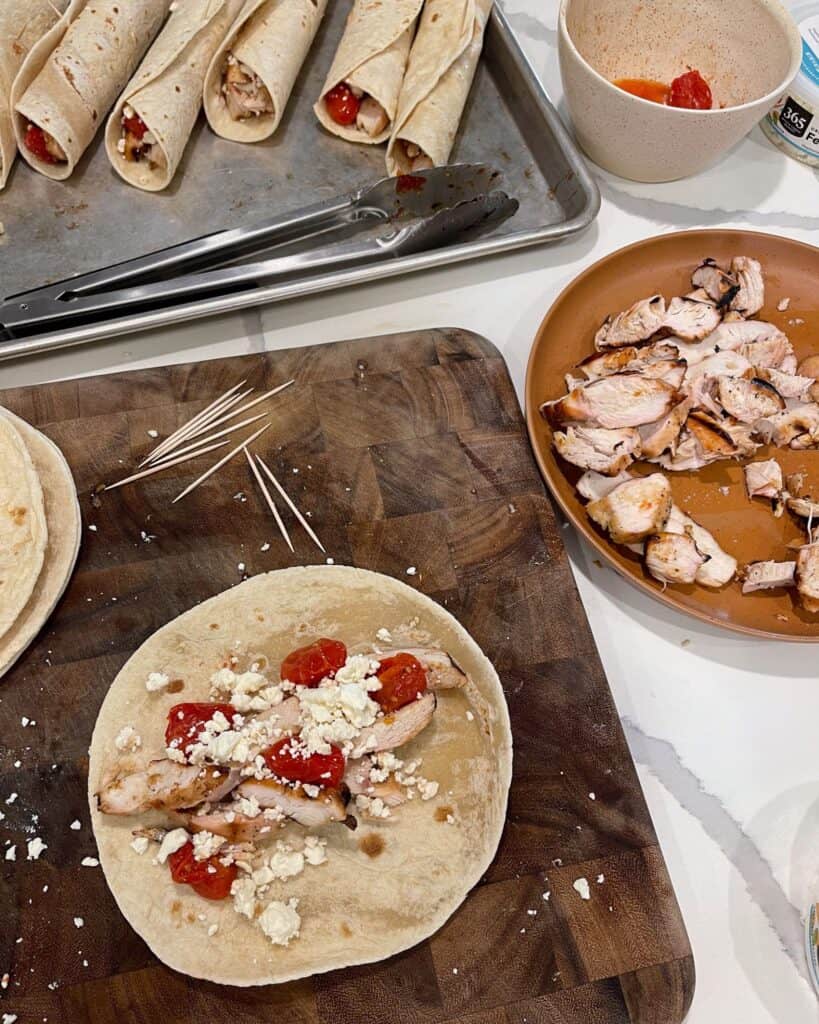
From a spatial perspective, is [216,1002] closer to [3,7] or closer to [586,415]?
[586,415]

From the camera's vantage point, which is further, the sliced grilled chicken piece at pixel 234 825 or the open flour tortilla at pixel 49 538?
the open flour tortilla at pixel 49 538

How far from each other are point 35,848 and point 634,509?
1.51m

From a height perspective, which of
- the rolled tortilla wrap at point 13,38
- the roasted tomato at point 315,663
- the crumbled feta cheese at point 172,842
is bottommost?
the crumbled feta cheese at point 172,842

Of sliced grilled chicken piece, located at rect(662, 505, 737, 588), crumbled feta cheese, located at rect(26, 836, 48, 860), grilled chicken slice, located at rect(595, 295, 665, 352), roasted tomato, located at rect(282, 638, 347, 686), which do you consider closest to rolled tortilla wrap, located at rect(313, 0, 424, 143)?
grilled chicken slice, located at rect(595, 295, 665, 352)

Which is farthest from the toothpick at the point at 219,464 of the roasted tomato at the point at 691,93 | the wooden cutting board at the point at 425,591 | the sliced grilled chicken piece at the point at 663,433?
the roasted tomato at the point at 691,93

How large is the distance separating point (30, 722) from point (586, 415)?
148 cm

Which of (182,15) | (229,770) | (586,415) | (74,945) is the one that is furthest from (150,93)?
(74,945)

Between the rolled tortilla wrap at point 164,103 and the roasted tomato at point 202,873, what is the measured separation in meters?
1.96

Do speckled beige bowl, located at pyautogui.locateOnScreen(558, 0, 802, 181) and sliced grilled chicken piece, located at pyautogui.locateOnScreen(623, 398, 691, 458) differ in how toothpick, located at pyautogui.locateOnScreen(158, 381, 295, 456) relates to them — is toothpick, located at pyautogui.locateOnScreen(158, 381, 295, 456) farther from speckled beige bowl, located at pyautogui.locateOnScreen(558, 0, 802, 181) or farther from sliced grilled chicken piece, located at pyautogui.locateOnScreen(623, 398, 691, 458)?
speckled beige bowl, located at pyautogui.locateOnScreen(558, 0, 802, 181)

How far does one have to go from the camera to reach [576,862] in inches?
68.6

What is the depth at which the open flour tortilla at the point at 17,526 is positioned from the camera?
5.88 ft

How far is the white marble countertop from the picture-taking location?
1.81 m

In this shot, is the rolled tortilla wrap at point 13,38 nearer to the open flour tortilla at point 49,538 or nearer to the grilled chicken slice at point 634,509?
the open flour tortilla at point 49,538

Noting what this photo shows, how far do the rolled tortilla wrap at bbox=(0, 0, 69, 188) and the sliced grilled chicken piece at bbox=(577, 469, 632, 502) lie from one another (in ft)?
6.43
